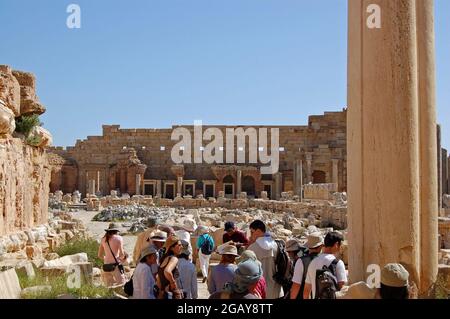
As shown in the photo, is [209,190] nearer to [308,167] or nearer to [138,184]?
[138,184]

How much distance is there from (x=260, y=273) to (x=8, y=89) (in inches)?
306

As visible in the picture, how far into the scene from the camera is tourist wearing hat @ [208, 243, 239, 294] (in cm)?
525

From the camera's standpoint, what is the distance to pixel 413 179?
5.19 meters

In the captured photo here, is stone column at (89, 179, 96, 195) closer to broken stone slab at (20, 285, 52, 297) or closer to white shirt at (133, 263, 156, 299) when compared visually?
broken stone slab at (20, 285, 52, 297)

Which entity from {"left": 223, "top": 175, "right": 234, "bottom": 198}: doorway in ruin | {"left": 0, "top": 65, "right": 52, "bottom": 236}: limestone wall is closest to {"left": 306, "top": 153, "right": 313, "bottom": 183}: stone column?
{"left": 223, "top": 175, "right": 234, "bottom": 198}: doorway in ruin

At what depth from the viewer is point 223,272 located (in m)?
5.30

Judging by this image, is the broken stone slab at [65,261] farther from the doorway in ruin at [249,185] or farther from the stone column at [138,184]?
the doorway in ruin at [249,185]

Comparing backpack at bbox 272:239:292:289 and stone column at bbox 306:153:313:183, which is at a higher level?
stone column at bbox 306:153:313:183

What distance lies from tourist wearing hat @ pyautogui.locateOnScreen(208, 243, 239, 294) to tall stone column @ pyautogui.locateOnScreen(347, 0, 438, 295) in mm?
1243

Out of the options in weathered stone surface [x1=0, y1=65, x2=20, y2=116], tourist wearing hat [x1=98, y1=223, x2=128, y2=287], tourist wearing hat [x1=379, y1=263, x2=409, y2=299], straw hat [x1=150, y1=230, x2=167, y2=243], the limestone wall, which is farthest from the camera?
weathered stone surface [x1=0, y1=65, x2=20, y2=116]

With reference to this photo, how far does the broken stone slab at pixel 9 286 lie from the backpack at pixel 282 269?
2966 millimetres
